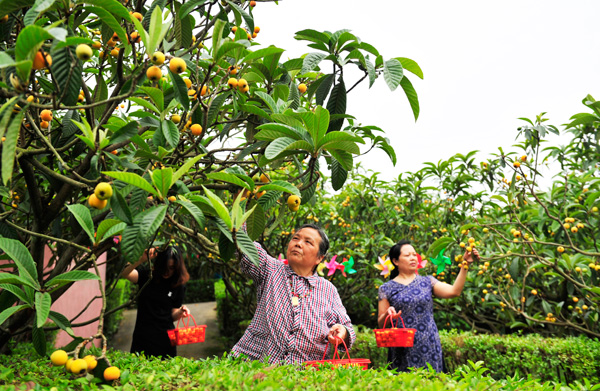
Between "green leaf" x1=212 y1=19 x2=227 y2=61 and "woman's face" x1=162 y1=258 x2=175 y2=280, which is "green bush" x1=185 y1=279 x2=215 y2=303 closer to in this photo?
"woman's face" x1=162 y1=258 x2=175 y2=280

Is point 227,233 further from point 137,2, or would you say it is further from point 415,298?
point 415,298

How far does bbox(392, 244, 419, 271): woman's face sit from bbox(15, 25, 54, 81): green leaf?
10.3ft

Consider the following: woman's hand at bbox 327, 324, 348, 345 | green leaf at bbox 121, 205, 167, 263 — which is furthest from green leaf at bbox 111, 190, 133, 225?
woman's hand at bbox 327, 324, 348, 345

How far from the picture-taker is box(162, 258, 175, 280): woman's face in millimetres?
3586

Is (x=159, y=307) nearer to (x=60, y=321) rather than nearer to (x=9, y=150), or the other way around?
(x=60, y=321)

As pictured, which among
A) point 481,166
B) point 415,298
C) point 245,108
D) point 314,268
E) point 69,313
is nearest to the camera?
point 245,108

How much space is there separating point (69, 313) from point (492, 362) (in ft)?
16.0

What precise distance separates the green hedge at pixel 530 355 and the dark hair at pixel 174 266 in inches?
68.1

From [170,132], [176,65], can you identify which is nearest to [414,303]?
[170,132]

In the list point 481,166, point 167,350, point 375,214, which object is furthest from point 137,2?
point 375,214

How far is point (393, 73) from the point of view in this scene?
5.46 ft

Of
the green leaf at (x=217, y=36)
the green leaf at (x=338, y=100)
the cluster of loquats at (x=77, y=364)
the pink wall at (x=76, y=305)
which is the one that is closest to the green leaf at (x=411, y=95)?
the green leaf at (x=338, y=100)

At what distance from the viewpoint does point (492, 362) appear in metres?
4.24

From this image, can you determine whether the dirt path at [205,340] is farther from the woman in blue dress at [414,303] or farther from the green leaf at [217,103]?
the green leaf at [217,103]
